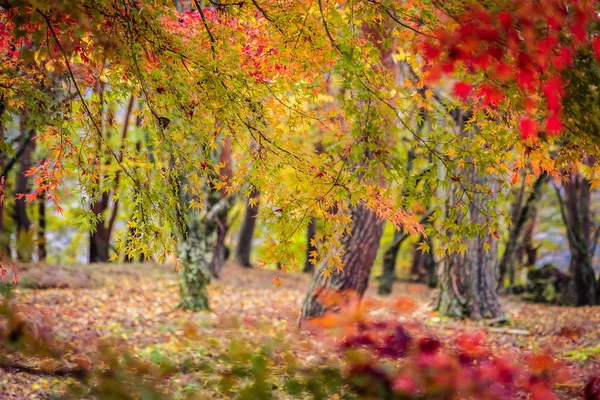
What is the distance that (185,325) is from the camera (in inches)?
257

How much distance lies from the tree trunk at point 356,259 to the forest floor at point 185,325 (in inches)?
17.7

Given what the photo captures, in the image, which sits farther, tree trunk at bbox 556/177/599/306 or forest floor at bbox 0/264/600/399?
tree trunk at bbox 556/177/599/306

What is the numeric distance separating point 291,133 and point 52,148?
1.90 m

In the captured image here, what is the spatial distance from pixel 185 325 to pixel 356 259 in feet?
8.24

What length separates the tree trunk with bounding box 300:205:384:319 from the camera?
751 centimetres

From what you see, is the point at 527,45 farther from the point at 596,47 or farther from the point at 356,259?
the point at 356,259

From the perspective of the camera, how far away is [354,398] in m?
2.55

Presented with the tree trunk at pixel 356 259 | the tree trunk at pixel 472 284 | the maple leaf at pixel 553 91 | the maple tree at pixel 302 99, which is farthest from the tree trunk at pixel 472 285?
the maple leaf at pixel 553 91

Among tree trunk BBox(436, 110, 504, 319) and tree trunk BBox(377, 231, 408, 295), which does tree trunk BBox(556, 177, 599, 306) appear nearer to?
tree trunk BBox(436, 110, 504, 319)

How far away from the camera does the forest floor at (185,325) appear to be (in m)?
4.95

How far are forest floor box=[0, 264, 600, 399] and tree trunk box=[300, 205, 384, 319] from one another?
45 centimetres

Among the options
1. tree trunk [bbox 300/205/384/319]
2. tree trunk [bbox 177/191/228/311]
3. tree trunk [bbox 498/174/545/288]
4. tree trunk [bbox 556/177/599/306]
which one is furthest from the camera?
tree trunk [bbox 498/174/545/288]

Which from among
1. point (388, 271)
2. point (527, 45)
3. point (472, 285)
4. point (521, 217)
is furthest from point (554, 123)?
point (388, 271)

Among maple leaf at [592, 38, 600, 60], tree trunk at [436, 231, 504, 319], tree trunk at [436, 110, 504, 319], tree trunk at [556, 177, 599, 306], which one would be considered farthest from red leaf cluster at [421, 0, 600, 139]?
tree trunk at [556, 177, 599, 306]
